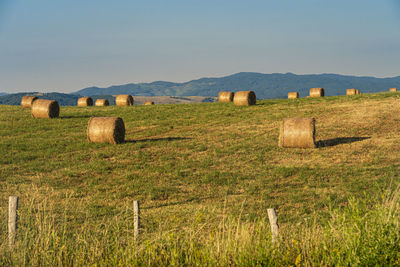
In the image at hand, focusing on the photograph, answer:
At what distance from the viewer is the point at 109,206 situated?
13289 mm

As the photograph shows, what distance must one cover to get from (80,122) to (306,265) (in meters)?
28.5

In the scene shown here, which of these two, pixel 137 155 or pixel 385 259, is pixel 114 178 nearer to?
pixel 137 155

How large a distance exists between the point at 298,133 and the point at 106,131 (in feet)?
36.8

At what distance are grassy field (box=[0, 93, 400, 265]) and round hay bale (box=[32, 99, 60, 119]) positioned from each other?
7.76ft

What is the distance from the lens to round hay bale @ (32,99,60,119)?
3478 centimetres

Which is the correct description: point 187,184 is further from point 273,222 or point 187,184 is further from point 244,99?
point 244,99

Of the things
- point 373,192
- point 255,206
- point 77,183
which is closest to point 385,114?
point 373,192

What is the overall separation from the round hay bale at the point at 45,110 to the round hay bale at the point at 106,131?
40.6 feet

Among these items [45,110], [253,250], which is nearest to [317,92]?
[45,110]

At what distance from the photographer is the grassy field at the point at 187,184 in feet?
26.6

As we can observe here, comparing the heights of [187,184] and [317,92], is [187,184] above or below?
below

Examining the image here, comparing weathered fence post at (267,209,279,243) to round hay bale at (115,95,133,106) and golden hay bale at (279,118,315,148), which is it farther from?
round hay bale at (115,95,133,106)

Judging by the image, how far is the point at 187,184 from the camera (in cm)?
1608

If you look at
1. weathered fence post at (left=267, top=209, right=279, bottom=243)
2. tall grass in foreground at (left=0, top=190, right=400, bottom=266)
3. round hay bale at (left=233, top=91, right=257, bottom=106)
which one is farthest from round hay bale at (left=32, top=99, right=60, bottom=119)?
weathered fence post at (left=267, top=209, right=279, bottom=243)
